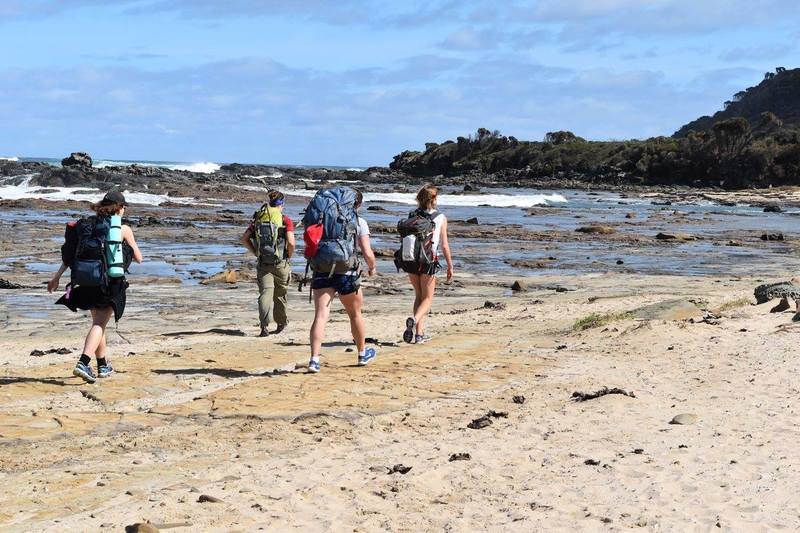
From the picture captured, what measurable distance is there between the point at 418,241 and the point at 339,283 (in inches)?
66.1

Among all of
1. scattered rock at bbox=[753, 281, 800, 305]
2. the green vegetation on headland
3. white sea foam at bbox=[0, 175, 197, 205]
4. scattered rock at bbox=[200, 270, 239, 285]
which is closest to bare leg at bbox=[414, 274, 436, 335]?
scattered rock at bbox=[753, 281, 800, 305]

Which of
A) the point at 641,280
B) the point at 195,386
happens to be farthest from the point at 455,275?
the point at 195,386

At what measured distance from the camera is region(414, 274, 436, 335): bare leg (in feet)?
32.1

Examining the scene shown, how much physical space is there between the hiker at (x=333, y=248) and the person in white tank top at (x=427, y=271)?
136 cm

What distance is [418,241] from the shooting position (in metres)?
9.58

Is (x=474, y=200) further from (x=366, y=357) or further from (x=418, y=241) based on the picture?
(x=366, y=357)

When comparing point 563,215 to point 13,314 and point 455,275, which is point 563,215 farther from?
point 13,314

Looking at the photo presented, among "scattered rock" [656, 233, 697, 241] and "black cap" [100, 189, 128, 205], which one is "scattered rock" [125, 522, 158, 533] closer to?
"black cap" [100, 189, 128, 205]

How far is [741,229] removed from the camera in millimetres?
34094

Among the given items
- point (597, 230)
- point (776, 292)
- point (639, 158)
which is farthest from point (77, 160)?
point (776, 292)

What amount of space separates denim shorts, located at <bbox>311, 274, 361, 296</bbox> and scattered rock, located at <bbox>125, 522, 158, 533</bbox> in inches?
143

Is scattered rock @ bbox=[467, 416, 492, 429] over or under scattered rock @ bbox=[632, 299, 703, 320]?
under

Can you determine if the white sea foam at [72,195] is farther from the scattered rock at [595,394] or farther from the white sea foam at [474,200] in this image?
the scattered rock at [595,394]

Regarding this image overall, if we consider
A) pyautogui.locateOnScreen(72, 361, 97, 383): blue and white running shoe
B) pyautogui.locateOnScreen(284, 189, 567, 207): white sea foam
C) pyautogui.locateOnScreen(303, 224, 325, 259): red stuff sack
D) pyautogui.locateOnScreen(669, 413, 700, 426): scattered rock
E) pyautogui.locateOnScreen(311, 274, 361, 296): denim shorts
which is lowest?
pyautogui.locateOnScreen(284, 189, 567, 207): white sea foam
